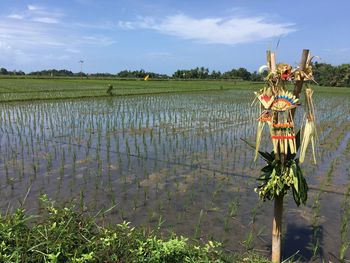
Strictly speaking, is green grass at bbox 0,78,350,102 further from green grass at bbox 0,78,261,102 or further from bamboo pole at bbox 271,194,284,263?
bamboo pole at bbox 271,194,284,263

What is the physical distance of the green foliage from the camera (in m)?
2.27

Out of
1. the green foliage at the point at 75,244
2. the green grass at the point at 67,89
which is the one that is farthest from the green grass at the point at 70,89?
the green foliage at the point at 75,244

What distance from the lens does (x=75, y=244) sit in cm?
248

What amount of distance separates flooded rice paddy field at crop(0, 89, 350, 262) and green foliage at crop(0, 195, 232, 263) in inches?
22.6

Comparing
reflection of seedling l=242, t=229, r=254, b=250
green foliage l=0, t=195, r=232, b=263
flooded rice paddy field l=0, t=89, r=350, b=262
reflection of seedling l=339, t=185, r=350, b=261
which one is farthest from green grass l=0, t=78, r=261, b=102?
reflection of seedling l=339, t=185, r=350, b=261

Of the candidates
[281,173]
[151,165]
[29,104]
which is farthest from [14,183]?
[29,104]

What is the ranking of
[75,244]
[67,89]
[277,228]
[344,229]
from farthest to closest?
[67,89]
[344,229]
[277,228]
[75,244]

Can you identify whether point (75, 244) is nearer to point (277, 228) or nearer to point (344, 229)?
point (277, 228)

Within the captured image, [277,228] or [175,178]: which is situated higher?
[277,228]

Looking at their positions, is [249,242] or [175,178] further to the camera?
[175,178]

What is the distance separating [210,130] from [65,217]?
7903mm

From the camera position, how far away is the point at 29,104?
15.2m

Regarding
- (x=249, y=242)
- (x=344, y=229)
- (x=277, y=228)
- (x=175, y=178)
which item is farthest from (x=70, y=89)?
(x=277, y=228)

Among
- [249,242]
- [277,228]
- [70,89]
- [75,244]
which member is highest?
[70,89]
